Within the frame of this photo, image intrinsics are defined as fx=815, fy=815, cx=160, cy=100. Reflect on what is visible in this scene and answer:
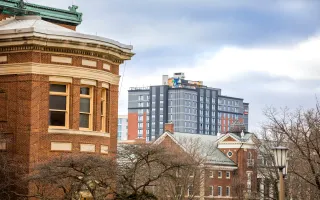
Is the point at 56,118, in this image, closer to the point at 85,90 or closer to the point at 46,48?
the point at 85,90

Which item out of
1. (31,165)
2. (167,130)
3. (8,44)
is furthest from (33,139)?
(167,130)

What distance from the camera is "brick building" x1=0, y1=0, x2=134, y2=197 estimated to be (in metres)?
39.4

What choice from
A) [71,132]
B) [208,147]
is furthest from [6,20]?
[208,147]

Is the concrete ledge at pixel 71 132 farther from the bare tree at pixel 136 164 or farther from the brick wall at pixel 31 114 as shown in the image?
the bare tree at pixel 136 164

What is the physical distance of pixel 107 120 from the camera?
1688 inches

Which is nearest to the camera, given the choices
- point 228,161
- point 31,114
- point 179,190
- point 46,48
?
point 31,114

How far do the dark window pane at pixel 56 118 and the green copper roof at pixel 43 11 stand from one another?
7.48 meters

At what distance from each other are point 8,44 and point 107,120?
22.0 ft

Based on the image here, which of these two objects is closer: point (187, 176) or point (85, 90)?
point (85, 90)

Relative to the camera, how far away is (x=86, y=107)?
41406 mm

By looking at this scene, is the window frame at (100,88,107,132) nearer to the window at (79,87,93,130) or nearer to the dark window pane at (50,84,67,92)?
the window at (79,87,93,130)

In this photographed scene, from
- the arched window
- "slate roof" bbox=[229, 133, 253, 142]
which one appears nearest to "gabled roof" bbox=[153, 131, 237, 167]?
"slate roof" bbox=[229, 133, 253, 142]

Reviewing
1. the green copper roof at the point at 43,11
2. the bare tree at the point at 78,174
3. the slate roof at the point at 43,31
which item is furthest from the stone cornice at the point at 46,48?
the bare tree at the point at 78,174

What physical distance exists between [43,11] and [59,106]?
9.15 m
